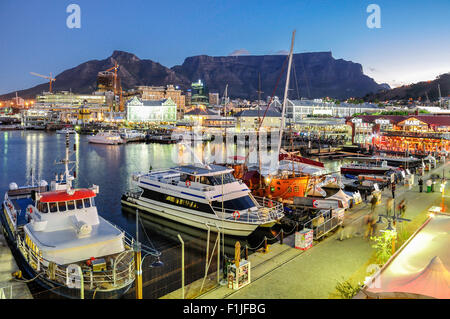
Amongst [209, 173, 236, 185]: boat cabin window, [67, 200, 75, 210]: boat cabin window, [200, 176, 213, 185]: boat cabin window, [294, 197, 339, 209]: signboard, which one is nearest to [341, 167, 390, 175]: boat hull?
[294, 197, 339, 209]: signboard

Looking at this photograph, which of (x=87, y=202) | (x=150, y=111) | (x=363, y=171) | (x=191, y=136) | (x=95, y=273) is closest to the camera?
(x=95, y=273)

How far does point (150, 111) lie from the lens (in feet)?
429

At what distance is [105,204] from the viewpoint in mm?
25781

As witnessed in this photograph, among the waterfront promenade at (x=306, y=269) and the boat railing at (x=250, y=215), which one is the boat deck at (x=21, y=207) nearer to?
the boat railing at (x=250, y=215)

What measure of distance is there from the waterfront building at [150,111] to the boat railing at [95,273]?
121 metres

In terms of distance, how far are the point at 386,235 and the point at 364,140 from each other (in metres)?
64.6

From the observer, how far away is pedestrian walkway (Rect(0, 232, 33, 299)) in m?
10.0

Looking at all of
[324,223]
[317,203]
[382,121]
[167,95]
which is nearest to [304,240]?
[324,223]

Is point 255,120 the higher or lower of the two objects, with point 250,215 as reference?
higher

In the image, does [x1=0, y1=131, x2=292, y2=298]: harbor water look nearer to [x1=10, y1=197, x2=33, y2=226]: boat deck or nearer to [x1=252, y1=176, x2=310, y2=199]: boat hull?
[x1=10, y1=197, x2=33, y2=226]: boat deck

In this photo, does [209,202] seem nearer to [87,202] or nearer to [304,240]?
[87,202]

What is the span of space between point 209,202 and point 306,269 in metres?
8.14

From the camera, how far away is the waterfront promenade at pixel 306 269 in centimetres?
895
